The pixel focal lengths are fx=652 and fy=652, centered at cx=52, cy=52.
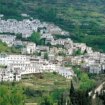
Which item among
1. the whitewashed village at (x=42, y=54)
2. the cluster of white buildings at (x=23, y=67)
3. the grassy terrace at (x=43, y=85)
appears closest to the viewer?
the grassy terrace at (x=43, y=85)

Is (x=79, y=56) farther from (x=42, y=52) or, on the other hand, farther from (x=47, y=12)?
(x=47, y=12)

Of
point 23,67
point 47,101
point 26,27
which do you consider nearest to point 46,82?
point 23,67

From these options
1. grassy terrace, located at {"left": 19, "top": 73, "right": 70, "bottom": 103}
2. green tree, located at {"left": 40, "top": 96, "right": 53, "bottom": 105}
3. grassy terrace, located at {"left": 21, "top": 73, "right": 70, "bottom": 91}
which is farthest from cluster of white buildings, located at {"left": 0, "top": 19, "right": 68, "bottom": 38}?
green tree, located at {"left": 40, "top": 96, "right": 53, "bottom": 105}

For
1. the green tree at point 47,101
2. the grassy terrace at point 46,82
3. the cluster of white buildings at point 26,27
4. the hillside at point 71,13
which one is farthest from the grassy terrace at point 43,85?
the cluster of white buildings at point 26,27

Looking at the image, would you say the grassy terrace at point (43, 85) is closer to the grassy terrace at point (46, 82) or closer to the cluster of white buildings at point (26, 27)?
the grassy terrace at point (46, 82)

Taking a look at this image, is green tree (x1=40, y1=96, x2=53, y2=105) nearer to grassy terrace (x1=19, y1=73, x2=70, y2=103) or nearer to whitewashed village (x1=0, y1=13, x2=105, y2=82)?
grassy terrace (x1=19, y1=73, x2=70, y2=103)

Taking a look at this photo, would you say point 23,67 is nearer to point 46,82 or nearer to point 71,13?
point 46,82
